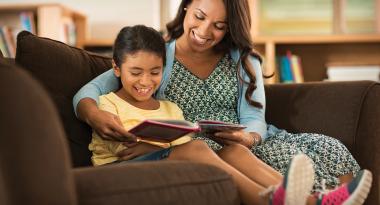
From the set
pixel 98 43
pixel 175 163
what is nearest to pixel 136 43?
pixel 175 163

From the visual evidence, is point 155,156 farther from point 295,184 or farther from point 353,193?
point 353,193

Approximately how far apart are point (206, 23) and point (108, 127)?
1.96 feet

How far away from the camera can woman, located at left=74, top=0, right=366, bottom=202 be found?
178 centimetres

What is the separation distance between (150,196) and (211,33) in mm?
922

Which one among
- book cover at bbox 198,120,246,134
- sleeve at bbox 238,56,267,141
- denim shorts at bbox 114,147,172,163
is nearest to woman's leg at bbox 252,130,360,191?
sleeve at bbox 238,56,267,141

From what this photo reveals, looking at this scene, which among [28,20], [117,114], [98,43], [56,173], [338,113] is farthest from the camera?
[98,43]

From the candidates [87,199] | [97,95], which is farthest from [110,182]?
[97,95]

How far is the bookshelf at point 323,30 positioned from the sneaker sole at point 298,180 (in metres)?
2.33

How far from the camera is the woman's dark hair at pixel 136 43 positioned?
1725 millimetres

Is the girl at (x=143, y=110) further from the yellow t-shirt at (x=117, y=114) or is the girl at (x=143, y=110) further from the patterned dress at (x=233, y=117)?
the patterned dress at (x=233, y=117)

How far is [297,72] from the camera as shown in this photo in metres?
3.68

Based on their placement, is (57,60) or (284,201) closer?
(284,201)

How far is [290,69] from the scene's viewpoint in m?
→ 3.69

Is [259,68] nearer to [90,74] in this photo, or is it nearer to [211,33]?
[211,33]
